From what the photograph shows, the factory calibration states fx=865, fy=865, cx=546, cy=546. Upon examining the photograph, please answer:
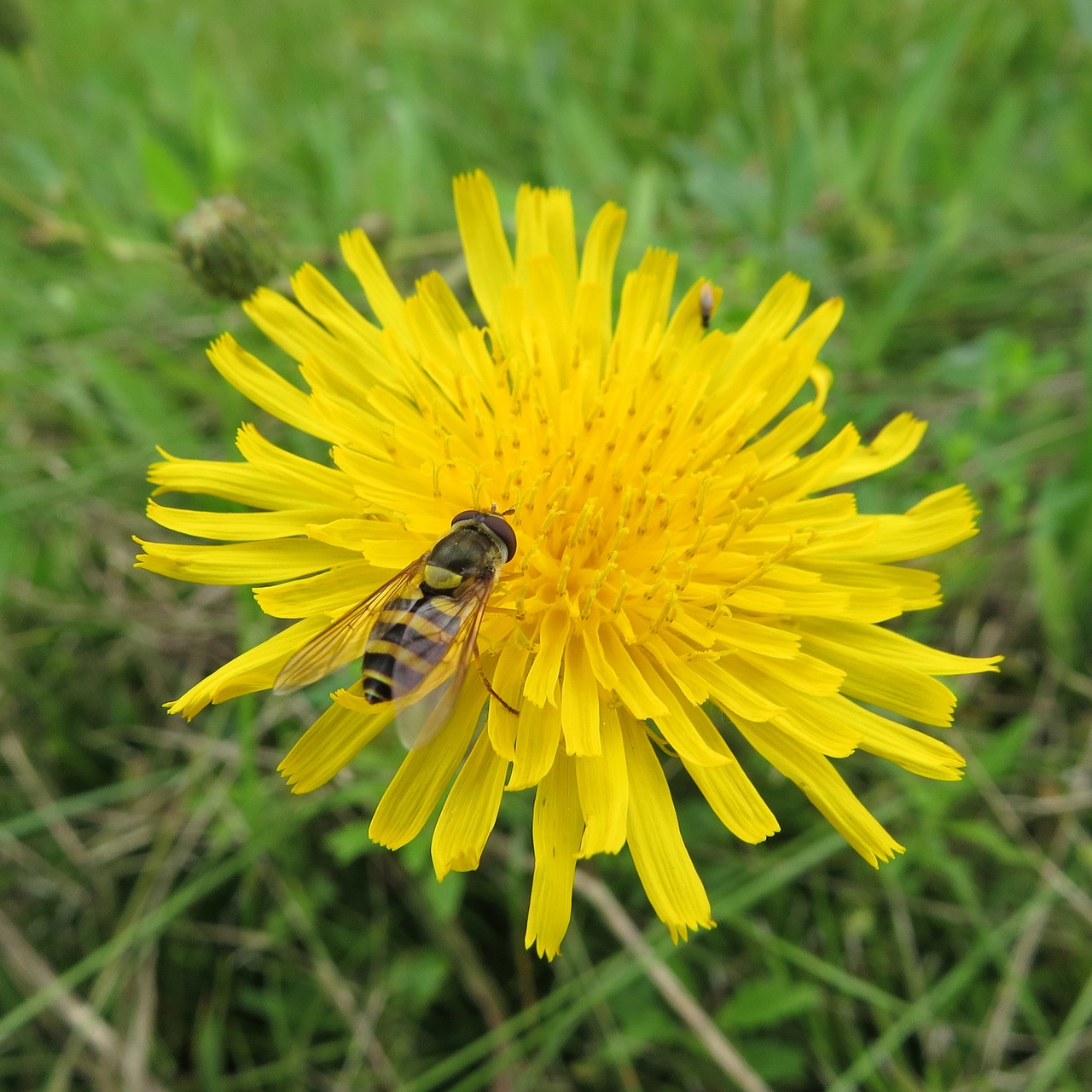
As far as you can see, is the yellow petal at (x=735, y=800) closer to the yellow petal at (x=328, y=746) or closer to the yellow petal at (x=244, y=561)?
the yellow petal at (x=328, y=746)

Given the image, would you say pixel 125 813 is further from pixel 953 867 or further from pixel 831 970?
pixel 953 867

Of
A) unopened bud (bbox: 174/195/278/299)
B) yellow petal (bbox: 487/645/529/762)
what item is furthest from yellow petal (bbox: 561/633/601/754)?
unopened bud (bbox: 174/195/278/299)

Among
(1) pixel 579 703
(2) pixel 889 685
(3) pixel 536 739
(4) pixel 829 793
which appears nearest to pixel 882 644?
(2) pixel 889 685

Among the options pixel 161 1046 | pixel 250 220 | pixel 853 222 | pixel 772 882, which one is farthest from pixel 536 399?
pixel 853 222

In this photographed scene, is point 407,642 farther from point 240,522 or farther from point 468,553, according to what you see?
point 240,522

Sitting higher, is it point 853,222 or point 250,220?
point 853,222

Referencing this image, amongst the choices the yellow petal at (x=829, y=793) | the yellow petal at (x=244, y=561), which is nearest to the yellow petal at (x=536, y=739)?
the yellow petal at (x=829, y=793)
